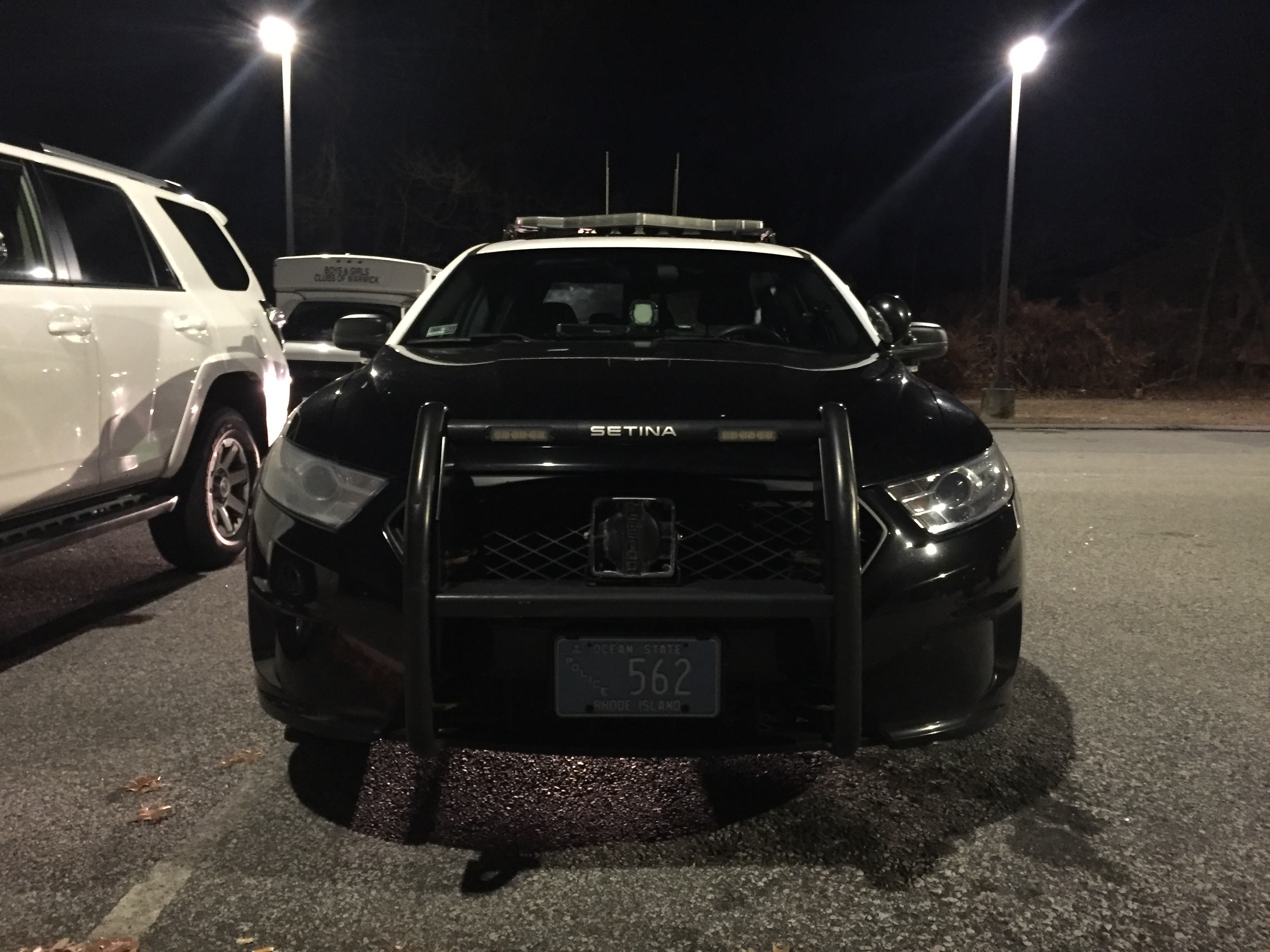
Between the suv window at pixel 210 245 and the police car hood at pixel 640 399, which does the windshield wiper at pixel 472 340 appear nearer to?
the police car hood at pixel 640 399

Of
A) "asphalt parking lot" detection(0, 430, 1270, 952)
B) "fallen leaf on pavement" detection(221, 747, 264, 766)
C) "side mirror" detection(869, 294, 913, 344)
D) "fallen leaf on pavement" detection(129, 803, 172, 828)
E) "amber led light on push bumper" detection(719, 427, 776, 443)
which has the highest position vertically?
"side mirror" detection(869, 294, 913, 344)

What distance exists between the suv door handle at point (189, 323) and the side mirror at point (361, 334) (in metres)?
1.39

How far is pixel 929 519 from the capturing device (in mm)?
2486

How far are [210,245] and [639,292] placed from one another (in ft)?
8.67

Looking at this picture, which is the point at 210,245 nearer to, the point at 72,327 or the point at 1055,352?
the point at 72,327

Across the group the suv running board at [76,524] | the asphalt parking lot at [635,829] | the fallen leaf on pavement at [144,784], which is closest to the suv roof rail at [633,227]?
the suv running board at [76,524]

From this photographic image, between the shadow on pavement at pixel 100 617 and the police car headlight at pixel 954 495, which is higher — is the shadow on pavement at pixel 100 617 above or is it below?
below

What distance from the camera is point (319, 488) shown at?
256cm

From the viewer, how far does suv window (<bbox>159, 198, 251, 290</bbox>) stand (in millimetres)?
5434

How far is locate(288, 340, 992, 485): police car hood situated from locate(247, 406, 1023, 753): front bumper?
180mm

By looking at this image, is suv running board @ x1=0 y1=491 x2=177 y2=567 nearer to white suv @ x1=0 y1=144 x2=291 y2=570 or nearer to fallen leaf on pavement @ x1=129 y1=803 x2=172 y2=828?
white suv @ x1=0 y1=144 x2=291 y2=570

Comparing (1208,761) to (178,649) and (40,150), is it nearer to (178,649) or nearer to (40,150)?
(178,649)

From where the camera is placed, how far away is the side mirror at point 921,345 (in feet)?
13.7

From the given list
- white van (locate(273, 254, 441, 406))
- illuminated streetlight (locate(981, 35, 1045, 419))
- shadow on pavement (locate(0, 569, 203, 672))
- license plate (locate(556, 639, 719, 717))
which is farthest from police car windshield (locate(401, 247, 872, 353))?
illuminated streetlight (locate(981, 35, 1045, 419))
